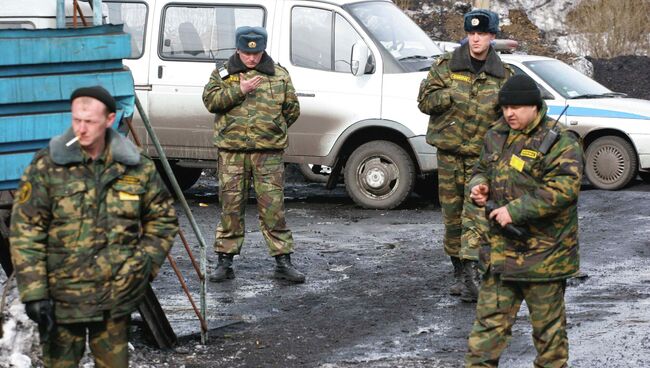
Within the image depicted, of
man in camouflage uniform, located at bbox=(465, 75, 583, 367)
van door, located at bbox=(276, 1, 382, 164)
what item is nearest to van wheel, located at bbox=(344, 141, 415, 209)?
van door, located at bbox=(276, 1, 382, 164)

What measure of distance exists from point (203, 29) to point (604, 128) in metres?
4.38

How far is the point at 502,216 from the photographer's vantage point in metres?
5.74

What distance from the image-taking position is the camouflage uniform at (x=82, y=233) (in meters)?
4.87

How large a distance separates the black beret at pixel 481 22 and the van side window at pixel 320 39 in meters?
4.61

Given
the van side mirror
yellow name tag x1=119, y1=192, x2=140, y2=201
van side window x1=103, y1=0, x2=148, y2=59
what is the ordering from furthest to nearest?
van side window x1=103, y1=0, x2=148, y2=59, the van side mirror, yellow name tag x1=119, y1=192, x2=140, y2=201

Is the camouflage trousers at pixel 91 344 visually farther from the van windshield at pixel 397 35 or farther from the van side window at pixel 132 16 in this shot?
the van side window at pixel 132 16

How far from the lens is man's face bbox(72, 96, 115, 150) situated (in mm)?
4863

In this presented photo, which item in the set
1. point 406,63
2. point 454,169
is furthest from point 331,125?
point 454,169

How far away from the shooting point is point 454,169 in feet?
27.2

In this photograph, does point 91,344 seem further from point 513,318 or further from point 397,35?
point 397,35

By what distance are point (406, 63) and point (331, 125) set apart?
3.16 feet

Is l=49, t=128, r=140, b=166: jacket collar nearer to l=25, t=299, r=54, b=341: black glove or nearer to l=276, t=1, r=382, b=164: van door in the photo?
l=25, t=299, r=54, b=341: black glove

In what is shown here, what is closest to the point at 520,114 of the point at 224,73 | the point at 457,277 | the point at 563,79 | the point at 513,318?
the point at 513,318

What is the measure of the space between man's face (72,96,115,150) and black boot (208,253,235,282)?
4305 mm
